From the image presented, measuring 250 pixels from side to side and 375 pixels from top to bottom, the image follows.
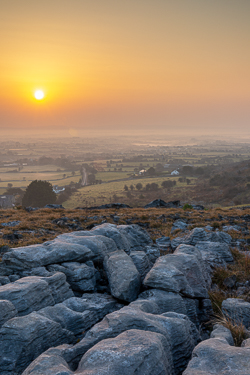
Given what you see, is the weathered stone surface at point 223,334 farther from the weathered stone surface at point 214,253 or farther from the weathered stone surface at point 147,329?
the weathered stone surface at point 214,253

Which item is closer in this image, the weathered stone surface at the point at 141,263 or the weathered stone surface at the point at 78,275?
the weathered stone surface at the point at 78,275

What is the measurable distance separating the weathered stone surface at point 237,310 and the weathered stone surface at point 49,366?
20.0 feet

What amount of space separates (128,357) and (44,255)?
6855 mm

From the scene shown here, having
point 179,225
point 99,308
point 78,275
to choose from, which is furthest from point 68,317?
point 179,225

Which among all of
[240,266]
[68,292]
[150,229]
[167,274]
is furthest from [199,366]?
[150,229]

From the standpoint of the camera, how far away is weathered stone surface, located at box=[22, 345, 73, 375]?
17.2 ft

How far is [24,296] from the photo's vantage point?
8.16 metres

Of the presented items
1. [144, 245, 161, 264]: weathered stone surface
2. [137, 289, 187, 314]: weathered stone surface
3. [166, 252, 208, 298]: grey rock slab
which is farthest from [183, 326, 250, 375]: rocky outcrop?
[144, 245, 161, 264]: weathered stone surface

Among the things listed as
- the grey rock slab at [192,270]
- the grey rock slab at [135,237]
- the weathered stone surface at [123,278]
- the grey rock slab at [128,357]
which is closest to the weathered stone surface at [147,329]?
the grey rock slab at [128,357]

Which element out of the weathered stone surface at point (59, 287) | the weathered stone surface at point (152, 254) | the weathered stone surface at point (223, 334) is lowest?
the weathered stone surface at point (152, 254)

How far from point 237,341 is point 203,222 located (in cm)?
1896

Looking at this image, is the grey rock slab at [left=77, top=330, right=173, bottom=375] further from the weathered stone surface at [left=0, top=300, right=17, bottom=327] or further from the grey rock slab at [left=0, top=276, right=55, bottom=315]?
the grey rock slab at [left=0, top=276, right=55, bottom=315]

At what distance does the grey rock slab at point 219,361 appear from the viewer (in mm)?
5266

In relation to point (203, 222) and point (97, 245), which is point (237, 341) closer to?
point (97, 245)
